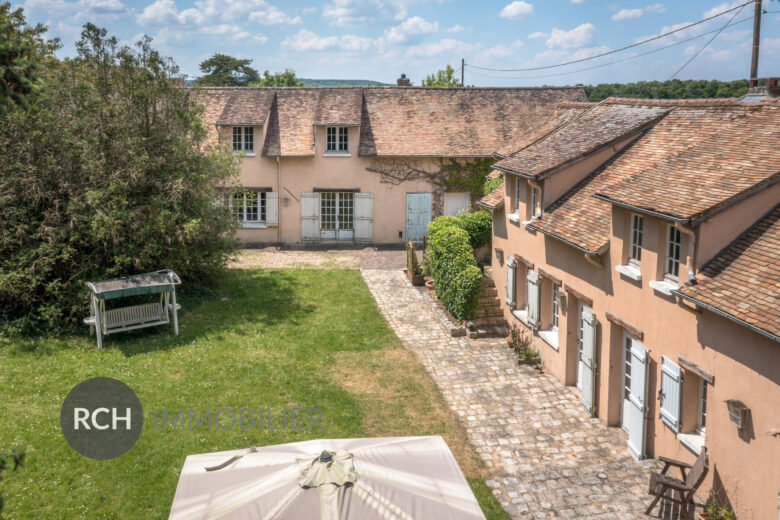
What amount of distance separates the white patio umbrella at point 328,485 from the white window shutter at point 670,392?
13.8 ft

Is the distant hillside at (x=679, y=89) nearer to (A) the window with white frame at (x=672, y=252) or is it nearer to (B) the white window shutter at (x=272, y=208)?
(B) the white window shutter at (x=272, y=208)

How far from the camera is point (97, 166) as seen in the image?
17.5 metres

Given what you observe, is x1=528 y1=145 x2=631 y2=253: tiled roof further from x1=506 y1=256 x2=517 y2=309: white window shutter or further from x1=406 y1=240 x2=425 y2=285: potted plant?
x1=406 y1=240 x2=425 y2=285: potted plant

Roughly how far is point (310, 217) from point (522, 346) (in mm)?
15300

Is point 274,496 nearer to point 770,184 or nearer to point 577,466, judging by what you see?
point 577,466

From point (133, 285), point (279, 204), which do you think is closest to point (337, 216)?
point (279, 204)

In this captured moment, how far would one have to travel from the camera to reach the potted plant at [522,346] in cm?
1559

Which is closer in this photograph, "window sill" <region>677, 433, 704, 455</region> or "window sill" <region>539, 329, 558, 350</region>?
"window sill" <region>677, 433, 704, 455</region>

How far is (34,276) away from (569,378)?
13294 mm

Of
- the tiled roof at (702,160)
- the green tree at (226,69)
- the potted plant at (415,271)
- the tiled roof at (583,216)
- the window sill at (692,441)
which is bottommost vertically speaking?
the window sill at (692,441)

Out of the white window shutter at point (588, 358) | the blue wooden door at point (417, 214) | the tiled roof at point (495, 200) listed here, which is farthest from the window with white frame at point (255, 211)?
the white window shutter at point (588, 358)

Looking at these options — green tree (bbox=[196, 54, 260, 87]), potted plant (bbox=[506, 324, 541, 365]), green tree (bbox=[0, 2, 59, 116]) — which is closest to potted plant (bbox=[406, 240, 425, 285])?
potted plant (bbox=[506, 324, 541, 365])

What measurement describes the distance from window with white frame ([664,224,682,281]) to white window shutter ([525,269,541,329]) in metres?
5.02

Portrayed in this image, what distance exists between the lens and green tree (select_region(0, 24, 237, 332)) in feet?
55.4
